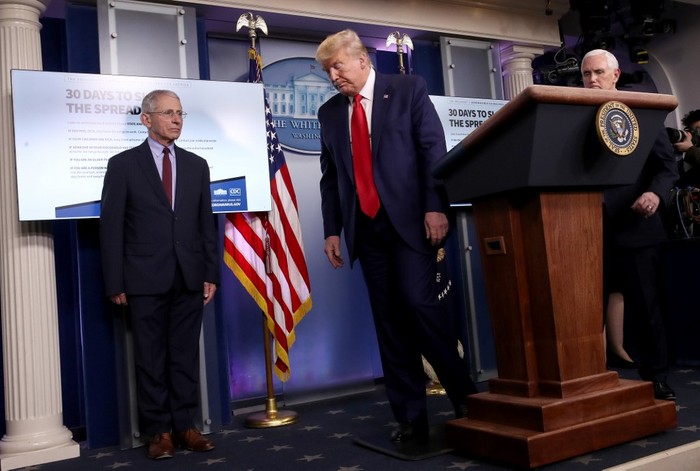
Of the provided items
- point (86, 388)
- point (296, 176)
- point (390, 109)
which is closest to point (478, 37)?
point (296, 176)

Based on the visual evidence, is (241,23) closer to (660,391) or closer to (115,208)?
(115,208)

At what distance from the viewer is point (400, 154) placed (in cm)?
250

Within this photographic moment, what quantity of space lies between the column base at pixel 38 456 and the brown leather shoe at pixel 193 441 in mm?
523

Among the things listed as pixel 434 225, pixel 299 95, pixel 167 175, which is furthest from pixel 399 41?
pixel 434 225

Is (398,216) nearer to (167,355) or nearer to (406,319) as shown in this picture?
(406,319)

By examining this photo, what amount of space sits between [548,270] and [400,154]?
0.74 meters

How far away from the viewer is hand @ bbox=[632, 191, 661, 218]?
2762 millimetres

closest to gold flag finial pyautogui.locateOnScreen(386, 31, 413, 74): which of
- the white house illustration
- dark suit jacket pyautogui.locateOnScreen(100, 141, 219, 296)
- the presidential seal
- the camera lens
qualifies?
the white house illustration

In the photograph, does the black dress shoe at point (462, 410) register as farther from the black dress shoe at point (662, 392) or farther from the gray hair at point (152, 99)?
the gray hair at point (152, 99)

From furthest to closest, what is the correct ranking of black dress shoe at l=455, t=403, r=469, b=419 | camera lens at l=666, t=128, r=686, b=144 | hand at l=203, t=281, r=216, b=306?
camera lens at l=666, t=128, r=686, b=144, hand at l=203, t=281, r=216, b=306, black dress shoe at l=455, t=403, r=469, b=419

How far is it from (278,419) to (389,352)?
1.21 metres

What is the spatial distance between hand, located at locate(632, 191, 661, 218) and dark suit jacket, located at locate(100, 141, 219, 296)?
1.84 m

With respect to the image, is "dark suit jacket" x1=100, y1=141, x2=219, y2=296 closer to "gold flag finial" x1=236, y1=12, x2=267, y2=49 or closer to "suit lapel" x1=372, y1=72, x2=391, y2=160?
"gold flag finial" x1=236, y1=12, x2=267, y2=49

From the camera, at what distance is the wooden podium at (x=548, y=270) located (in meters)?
1.98
